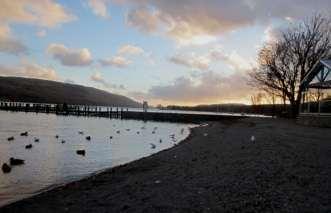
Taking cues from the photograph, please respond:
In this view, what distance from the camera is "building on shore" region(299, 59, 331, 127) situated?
33.5 meters

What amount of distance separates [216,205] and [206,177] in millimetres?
3190

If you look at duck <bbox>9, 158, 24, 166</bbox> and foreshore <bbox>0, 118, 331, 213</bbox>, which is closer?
foreshore <bbox>0, 118, 331, 213</bbox>

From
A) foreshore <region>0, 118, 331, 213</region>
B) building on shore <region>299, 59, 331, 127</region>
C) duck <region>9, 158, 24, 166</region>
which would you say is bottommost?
duck <region>9, 158, 24, 166</region>

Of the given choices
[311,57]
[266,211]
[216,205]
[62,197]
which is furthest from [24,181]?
[311,57]

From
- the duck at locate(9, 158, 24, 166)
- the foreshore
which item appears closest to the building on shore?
the foreshore

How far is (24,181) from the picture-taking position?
583 inches

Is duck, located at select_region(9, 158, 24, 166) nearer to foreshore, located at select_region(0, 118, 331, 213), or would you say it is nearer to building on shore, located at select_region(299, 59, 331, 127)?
foreshore, located at select_region(0, 118, 331, 213)

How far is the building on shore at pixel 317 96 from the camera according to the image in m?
33.5

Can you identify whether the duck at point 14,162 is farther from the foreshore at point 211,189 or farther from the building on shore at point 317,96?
the building on shore at point 317,96

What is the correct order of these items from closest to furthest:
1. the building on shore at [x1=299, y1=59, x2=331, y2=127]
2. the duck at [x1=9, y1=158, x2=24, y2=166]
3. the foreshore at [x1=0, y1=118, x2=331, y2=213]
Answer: the foreshore at [x1=0, y1=118, x2=331, y2=213] < the duck at [x1=9, y1=158, x2=24, y2=166] < the building on shore at [x1=299, y1=59, x2=331, y2=127]

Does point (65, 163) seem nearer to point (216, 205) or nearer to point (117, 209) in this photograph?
point (117, 209)

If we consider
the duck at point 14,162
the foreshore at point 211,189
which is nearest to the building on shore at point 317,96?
the foreshore at point 211,189

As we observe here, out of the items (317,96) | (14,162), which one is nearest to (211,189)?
(14,162)

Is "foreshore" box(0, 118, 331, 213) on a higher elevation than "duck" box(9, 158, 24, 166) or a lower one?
higher
